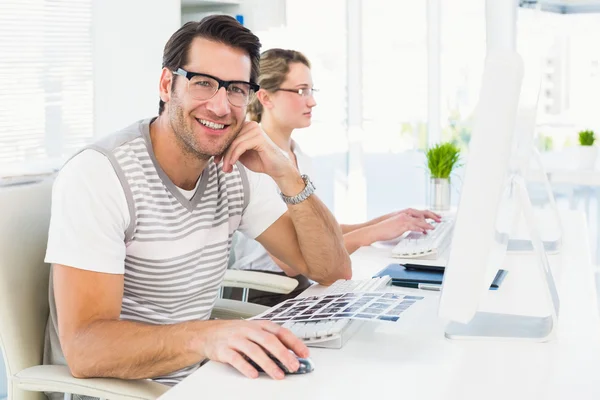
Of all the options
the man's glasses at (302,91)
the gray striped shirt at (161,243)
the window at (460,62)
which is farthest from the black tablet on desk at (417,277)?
the window at (460,62)

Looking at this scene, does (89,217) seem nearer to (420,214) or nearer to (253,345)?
(253,345)

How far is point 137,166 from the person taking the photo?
5.40ft

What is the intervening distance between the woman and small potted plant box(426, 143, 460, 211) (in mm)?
525

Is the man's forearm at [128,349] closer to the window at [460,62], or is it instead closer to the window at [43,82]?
the window at [43,82]

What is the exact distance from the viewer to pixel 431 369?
1282mm

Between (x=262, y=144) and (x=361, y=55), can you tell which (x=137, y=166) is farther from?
(x=361, y=55)

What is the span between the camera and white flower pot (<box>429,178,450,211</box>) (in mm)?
3082

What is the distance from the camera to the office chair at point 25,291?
1.50 metres

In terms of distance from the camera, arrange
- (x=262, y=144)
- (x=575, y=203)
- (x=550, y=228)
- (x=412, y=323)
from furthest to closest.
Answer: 1. (x=575, y=203)
2. (x=550, y=228)
3. (x=262, y=144)
4. (x=412, y=323)

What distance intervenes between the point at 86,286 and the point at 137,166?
294 millimetres

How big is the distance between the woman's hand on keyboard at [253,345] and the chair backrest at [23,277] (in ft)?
1.59

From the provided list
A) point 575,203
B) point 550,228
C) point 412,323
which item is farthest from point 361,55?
point 412,323

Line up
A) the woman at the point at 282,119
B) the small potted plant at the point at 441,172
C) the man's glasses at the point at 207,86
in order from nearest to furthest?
the man's glasses at the point at 207,86 → the woman at the point at 282,119 → the small potted plant at the point at 441,172

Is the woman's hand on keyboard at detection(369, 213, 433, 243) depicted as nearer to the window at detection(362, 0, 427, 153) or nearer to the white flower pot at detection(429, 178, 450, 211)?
the white flower pot at detection(429, 178, 450, 211)
